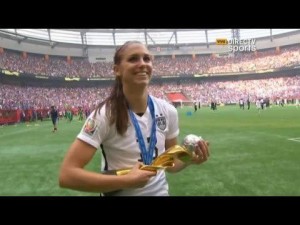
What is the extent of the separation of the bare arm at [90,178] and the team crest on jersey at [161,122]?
0.29m

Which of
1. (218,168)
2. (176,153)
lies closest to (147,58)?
(176,153)

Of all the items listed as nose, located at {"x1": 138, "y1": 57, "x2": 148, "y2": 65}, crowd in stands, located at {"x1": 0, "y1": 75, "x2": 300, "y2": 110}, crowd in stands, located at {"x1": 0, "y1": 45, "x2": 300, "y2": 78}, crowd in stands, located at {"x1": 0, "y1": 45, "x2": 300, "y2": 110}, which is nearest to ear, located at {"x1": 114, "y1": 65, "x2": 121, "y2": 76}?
nose, located at {"x1": 138, "y1": 57, "x2": 148, "y2": 65}

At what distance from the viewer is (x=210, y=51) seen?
13.8 metres

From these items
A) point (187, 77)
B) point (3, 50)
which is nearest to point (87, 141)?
point (3, 50)

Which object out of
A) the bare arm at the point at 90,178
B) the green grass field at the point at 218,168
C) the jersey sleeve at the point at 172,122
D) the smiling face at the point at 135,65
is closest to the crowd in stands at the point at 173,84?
the green grass field at the point at 218,168

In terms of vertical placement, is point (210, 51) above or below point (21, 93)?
above

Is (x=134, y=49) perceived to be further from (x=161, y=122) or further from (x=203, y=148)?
(x=203, y=148)

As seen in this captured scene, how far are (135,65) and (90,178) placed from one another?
0.45 metres

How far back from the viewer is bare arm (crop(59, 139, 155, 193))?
1183 millimetres

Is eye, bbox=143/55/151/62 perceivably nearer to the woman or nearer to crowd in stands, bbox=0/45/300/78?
the woman

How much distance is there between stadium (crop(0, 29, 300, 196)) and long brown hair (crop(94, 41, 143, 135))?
0.22 m

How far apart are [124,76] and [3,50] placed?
8003 millimetres

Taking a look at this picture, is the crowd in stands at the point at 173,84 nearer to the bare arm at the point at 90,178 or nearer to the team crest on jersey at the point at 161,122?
the team crest on jersey at the point at 161,122
